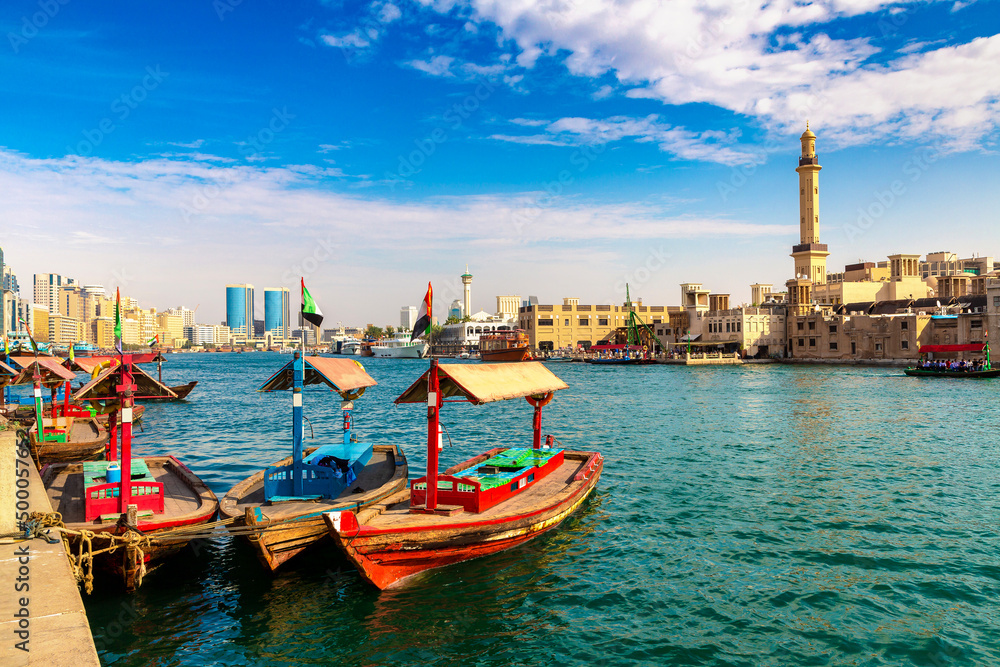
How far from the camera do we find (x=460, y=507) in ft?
45.0

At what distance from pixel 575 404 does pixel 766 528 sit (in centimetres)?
3285

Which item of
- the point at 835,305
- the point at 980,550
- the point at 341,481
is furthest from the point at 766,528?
the point at 835,305

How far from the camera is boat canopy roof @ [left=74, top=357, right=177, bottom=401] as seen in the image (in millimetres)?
15000

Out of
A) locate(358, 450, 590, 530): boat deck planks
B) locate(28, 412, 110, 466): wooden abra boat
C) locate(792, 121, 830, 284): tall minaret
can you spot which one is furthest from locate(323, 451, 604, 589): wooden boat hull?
locate(792, 121, 830, 284): tall minaret

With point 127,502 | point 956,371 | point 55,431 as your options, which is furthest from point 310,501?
point 956,371

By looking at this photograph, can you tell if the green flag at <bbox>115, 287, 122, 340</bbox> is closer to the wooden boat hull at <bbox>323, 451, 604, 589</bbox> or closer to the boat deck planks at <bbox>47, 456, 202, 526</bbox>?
the boat deck planks at <bbox>47, 456, 202, 526</bbox>

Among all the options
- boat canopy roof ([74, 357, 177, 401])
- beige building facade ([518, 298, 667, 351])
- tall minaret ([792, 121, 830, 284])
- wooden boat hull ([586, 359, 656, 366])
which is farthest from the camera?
beige building facade ([518, 298, 667, 351])

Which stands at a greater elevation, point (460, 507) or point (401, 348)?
point (401, 348)

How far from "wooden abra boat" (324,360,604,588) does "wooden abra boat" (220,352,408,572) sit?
0.99 metres

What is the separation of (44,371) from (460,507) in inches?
984

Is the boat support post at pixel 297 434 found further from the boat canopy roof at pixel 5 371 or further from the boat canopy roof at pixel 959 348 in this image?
the boat canopy roof at pixel 959 348

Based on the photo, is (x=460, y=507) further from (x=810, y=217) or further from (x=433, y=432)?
(x=810, y=217)

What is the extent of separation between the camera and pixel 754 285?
580 feet

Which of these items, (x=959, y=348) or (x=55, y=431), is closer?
(x=55, y=431)
